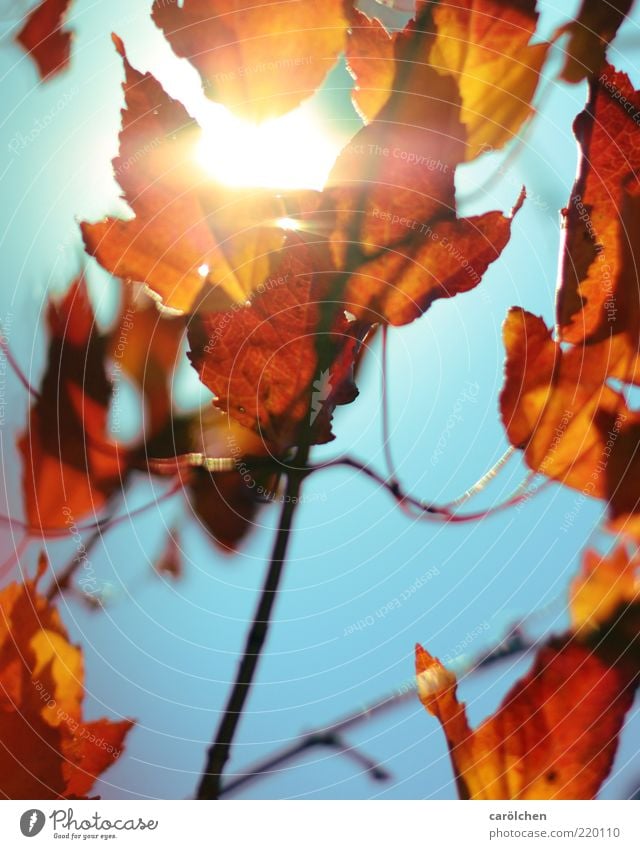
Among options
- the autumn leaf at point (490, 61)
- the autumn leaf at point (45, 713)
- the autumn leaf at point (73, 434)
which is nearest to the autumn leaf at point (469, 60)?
the autumn leaf at point (490, 61)

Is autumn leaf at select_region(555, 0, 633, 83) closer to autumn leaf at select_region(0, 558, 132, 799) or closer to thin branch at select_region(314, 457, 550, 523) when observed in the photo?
thin branch at select_region(314, 457, 550, 523)

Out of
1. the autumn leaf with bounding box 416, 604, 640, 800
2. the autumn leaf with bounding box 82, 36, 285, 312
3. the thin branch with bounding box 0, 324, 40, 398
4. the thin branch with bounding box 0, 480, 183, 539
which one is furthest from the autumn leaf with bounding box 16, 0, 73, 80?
the autumn leaf with bounding box 416, 604, 640, 800

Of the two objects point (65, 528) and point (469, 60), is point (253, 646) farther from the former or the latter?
point (469, 60)

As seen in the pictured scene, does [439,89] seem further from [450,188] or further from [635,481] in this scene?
[635,481]

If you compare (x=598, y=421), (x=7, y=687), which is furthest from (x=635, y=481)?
(x=7, y=687)

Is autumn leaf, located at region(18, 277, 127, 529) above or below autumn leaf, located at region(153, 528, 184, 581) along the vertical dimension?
above
